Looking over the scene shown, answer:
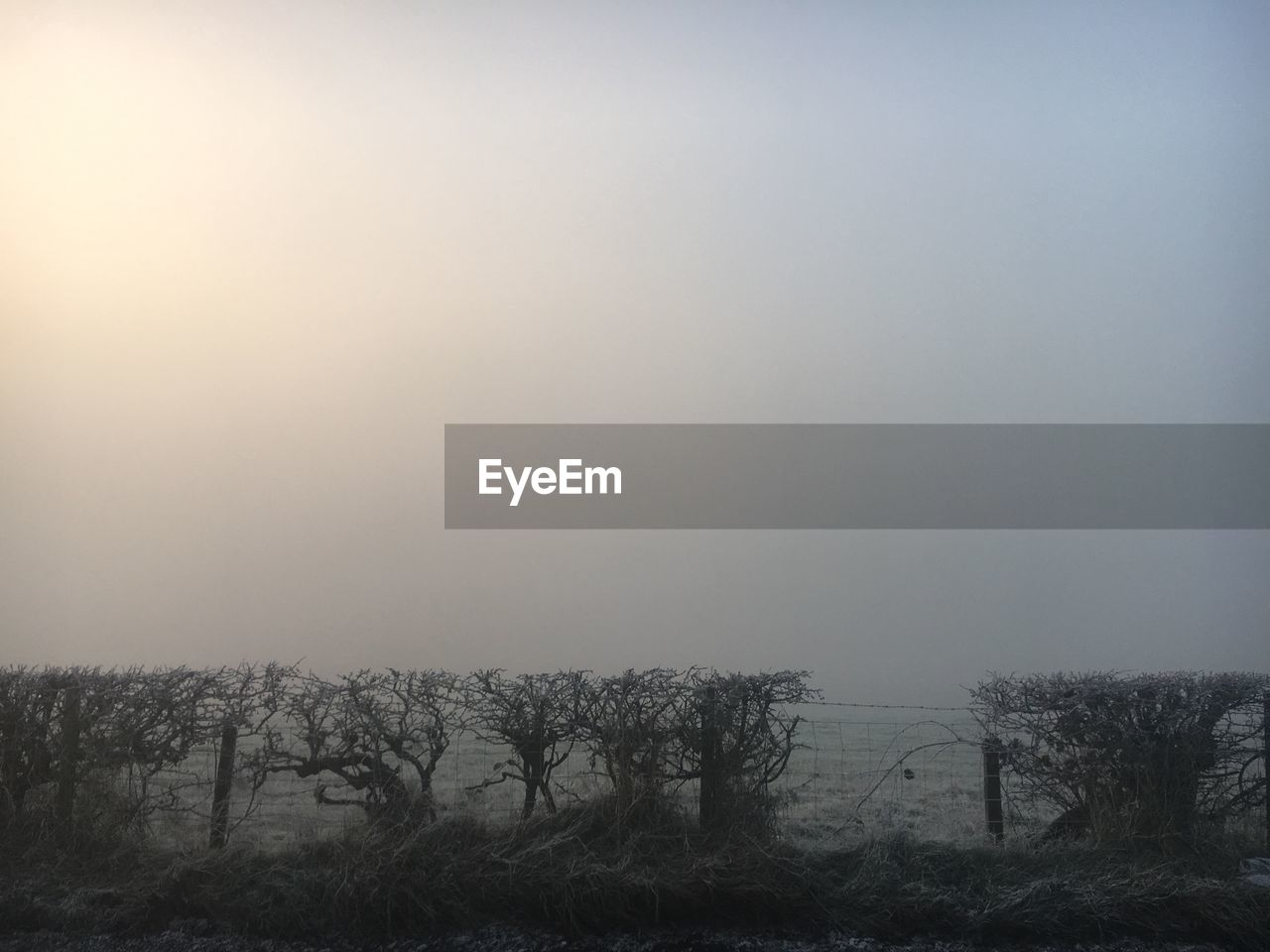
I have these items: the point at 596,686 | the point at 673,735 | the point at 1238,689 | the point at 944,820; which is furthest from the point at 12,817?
the point at 1238,689

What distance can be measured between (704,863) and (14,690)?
4.86 meters

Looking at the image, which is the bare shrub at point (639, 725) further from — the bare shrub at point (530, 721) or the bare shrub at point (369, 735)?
the bare shrub at point (369, 735)

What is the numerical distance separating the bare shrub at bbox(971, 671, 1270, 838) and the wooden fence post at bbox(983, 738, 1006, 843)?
0.22 metres

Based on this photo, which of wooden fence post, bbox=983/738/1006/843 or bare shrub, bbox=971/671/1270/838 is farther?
wooden fence post, bbox=983/738/1006/843

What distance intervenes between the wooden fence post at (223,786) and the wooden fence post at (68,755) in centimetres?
97

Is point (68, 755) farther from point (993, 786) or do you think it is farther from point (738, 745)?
point (993, 786)

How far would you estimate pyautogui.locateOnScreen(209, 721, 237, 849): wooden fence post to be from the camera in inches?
245

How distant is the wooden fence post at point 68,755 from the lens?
20.5ft

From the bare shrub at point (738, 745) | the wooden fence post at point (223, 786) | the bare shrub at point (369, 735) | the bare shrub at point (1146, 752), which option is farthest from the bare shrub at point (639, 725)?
the bare shrub at point (1146, 752)

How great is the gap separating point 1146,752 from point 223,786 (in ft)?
20.9

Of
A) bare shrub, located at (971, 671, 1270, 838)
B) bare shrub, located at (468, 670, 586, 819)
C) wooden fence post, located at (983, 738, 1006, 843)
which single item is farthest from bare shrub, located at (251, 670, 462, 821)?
bare shrub, located at (971, 671, 1270, 838)

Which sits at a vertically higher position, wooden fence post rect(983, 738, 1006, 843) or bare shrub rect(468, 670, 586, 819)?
bare shrub rect(468, 670, 586, 819)

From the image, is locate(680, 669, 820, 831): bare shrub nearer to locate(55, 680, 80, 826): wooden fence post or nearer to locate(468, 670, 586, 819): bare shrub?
locate(468, 670, 586, 819): bare shrub

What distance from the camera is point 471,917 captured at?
19.1 ft
